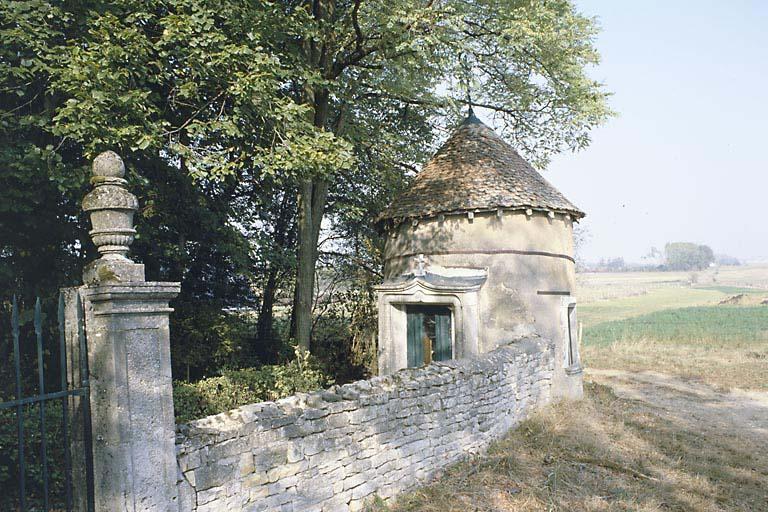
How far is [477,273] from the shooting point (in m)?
11.0

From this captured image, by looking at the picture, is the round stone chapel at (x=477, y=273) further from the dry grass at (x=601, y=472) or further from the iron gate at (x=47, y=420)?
the iron gate at (x=47, y=420)

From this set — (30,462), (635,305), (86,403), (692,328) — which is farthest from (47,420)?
(635,305)

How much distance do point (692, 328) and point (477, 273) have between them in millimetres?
21924

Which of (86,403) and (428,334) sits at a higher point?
(86,403)

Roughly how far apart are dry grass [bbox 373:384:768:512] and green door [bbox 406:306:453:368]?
2.09 meters

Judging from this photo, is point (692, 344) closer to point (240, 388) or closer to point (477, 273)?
point (477, 273)

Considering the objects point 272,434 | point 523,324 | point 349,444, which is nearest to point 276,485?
point 272,434

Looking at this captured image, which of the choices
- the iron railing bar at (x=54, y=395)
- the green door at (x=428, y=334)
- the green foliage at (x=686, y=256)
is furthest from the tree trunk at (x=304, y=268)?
the green foliage at (x=686, y=256)

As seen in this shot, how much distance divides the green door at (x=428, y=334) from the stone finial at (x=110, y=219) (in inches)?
299

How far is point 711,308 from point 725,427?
31.5 m

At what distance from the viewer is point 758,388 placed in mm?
15414

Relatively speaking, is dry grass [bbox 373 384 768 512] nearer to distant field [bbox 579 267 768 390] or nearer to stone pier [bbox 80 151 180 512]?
stone pier [bbox 80 151 180 512]

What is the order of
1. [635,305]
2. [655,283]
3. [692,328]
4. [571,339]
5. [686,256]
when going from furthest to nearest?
1. [686,256]
2. [655,283]
3. [635,305]
4. [692,328]
5. [571,339]

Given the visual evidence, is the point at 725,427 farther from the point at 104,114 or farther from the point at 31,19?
the point at 31,19
